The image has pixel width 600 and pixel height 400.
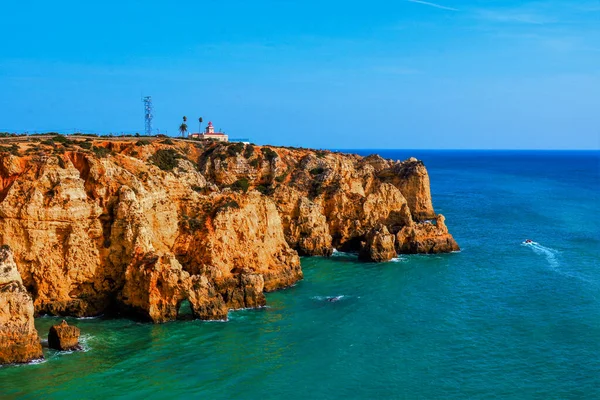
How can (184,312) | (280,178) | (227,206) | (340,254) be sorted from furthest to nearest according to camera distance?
1. (280,178)
2. (340,254)
3. (227,206)
4. (184,312)

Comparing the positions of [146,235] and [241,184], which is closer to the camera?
[146,235]

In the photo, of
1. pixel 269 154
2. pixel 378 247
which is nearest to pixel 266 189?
pixel 269 154

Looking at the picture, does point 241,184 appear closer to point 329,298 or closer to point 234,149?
point 234,149

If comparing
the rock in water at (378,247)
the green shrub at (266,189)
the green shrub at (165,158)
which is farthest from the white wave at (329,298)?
the green shrub at (165,158)

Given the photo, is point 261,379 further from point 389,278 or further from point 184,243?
point 389,278

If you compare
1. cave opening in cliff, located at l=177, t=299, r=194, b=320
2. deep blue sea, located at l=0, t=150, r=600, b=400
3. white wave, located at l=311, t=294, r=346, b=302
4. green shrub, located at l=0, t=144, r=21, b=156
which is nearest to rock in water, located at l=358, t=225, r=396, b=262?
deep blue sea, located at l=0, t=150, r=600, b=400

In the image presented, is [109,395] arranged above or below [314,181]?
below

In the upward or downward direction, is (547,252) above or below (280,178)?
below

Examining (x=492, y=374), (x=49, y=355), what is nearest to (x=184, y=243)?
(x=49, y=355)
